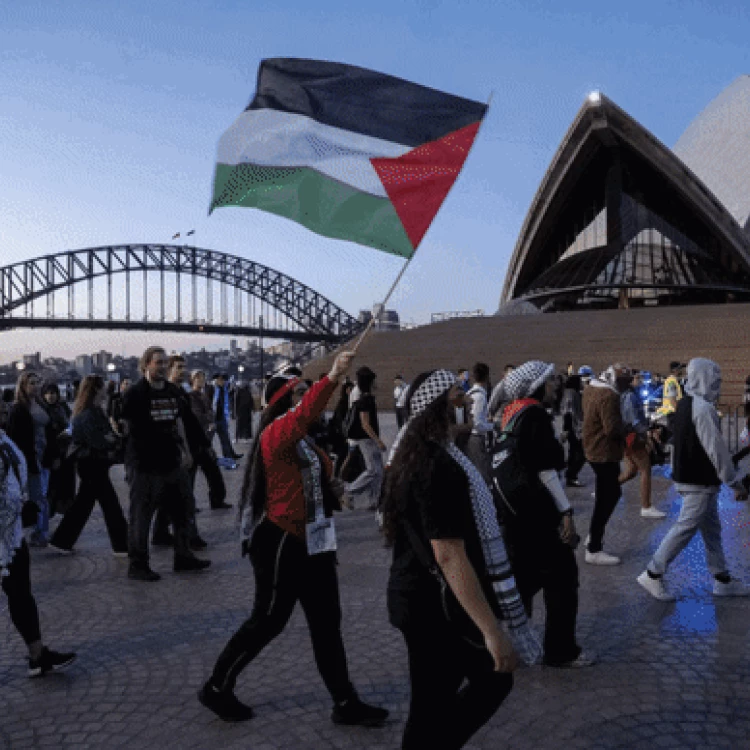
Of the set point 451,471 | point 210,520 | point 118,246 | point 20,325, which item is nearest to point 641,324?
point 210,520

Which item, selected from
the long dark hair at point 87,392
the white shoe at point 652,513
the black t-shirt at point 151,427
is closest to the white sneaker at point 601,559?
the white shoe at point 652,513

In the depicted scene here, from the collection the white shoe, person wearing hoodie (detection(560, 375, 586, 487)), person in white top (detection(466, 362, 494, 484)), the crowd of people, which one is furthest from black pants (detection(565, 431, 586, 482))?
the white shoe

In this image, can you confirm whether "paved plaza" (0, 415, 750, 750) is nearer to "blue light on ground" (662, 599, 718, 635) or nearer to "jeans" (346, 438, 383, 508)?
"blue light on ground" (662, 599, 718, 635)

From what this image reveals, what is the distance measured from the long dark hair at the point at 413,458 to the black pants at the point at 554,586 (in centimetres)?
154

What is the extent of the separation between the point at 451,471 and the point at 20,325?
8439 centimetres

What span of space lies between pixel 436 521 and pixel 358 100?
112 inches

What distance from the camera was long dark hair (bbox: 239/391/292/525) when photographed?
333 centimetres

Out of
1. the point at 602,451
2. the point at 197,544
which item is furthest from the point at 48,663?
the point at 602,451

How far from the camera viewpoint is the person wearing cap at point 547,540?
148 inches

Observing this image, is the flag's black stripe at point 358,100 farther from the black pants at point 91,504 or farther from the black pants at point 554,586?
the black pants at point 91,504

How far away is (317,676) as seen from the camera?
3771mm

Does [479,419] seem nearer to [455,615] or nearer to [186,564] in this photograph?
[186,564]

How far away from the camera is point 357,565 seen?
586 cm

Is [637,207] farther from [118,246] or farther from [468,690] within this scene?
[118,246]
